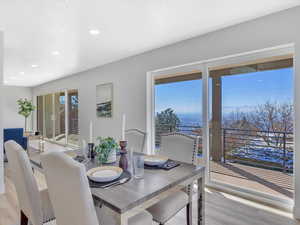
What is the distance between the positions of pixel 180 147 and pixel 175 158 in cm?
15

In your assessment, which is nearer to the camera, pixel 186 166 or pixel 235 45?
pixel 186 166

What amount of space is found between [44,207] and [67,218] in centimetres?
63

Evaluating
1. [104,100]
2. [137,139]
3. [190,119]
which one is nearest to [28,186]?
[137,139]

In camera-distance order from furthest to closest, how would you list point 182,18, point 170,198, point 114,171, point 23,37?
point 23,37 → point 182,18 → point 170,198 → point 114,171

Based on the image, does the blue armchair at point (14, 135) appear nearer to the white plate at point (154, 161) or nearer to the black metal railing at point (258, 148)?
the white plate at point (154, 161)

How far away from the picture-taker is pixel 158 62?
355cm

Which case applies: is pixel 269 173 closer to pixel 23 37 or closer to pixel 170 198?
pixel 170 198

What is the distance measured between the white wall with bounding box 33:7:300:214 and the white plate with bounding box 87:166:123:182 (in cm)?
207

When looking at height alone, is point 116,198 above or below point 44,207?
above

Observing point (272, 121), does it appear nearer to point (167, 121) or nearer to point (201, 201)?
point (201, 201)

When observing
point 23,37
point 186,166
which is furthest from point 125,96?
point 186,166

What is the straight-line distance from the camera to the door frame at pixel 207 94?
235 cm

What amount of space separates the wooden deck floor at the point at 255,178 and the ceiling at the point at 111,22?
207cm

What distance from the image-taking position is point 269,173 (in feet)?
8.36
